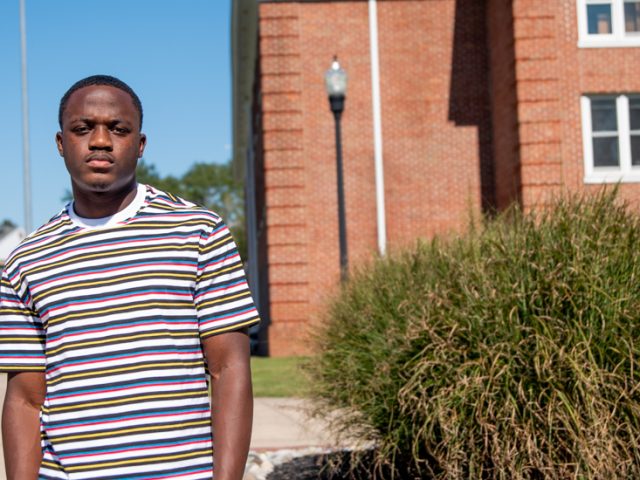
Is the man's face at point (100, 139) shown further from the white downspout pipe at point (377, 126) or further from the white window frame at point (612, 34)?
the white window frame at point (612, 34)

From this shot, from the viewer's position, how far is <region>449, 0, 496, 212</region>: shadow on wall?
2103 cm

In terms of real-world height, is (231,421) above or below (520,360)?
above

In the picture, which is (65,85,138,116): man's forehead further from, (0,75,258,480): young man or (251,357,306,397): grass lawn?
(251,357,306,397): grass lawn

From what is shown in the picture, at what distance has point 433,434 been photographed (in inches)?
215

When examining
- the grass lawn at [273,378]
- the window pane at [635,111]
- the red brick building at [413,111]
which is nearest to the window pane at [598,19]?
the red brick building at [413,111]

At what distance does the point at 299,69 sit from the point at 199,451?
18.9 m

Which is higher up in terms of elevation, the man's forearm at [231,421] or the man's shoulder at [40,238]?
the man's shoulder at [40,238]

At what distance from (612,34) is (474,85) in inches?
116

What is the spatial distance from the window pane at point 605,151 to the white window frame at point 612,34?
71.9 inches

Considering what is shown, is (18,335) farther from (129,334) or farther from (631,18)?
(631,18)

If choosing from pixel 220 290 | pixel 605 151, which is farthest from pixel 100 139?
pixel 605 151

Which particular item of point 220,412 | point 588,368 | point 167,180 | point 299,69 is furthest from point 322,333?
point 167,180

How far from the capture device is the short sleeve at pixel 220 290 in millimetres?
2342

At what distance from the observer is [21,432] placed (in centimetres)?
240
